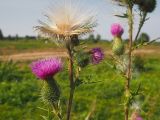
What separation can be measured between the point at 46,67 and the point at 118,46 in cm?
217

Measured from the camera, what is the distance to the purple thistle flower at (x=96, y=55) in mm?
3258

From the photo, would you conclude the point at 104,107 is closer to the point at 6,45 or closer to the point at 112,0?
the point at 112,0

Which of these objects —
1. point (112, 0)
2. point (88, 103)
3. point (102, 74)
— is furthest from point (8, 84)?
point (112, 0)

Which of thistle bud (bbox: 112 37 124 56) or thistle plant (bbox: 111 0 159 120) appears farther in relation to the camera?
thistle bud (bbox: 112 37 124 56)

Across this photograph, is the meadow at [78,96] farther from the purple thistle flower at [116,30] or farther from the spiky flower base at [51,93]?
the spiky flower base at [51,93]

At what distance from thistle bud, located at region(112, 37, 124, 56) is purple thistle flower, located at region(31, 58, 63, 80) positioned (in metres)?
1.78

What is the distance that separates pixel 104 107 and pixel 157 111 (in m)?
1.93

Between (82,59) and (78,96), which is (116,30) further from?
(78,96)

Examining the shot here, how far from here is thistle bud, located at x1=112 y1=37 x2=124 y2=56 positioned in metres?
5.09

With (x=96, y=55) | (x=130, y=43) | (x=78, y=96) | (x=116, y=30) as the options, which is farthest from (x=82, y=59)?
(x=78, y=96)

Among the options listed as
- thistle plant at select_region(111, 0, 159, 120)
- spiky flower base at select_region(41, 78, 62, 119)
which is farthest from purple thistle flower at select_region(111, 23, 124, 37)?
spiky flower base at select_region(41, 78, 62, 119)

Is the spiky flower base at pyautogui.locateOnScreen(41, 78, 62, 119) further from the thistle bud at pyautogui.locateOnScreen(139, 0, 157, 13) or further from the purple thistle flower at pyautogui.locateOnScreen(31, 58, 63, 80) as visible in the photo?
the thistle bud at pyautogui.locateOnScreen(139, 0, 157, 13)

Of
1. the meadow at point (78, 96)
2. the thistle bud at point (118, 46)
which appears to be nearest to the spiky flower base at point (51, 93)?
the thistle bud at point (118, 46)

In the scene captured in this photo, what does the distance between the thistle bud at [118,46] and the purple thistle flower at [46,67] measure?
5.84 feet
